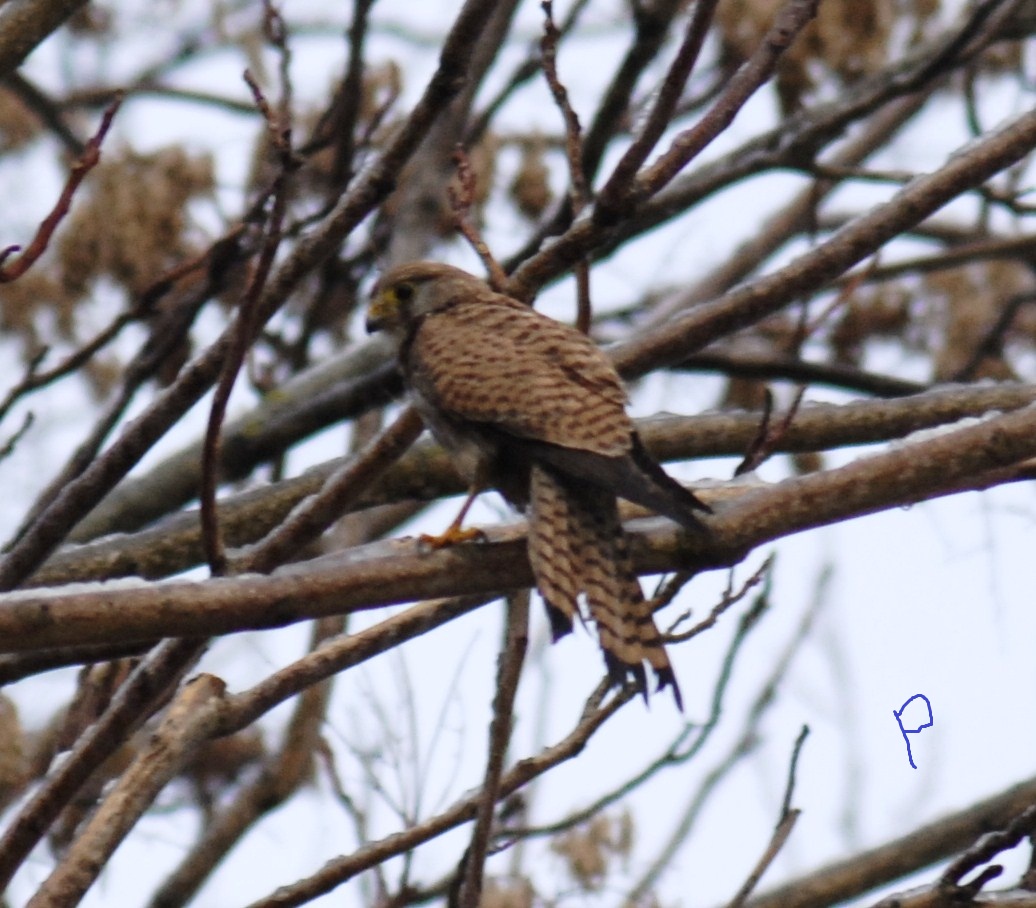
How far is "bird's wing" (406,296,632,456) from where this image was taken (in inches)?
132

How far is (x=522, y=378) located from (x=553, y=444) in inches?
12.2

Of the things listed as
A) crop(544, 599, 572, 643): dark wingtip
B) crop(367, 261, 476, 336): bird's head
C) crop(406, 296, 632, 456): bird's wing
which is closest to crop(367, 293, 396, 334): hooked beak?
crop(367, 261, 476, 336): bird's head

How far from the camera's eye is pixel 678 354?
3.83m

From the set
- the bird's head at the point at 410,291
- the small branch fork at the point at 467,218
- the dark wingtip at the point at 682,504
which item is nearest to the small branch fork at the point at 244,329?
the small branch fork at the point at 467,218

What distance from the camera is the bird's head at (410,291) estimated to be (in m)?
4.50

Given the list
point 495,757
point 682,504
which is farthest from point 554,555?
point 495,757

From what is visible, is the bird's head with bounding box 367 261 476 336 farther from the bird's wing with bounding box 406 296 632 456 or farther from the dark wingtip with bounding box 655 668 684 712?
the dark wingtip with bounding box 655 668 684 712

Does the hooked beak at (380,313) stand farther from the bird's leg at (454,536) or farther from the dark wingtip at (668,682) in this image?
the dark wingtip at (668,682)

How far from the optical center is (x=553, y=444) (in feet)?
10.9

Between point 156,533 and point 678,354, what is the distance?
1285mm

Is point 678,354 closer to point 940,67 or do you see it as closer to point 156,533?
point 156,533

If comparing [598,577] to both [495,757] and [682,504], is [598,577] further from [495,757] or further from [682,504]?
[495,757]

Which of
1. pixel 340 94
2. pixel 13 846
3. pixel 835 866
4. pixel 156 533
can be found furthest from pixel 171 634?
pixel 340 94

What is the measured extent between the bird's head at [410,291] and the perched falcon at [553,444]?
0.18ft
